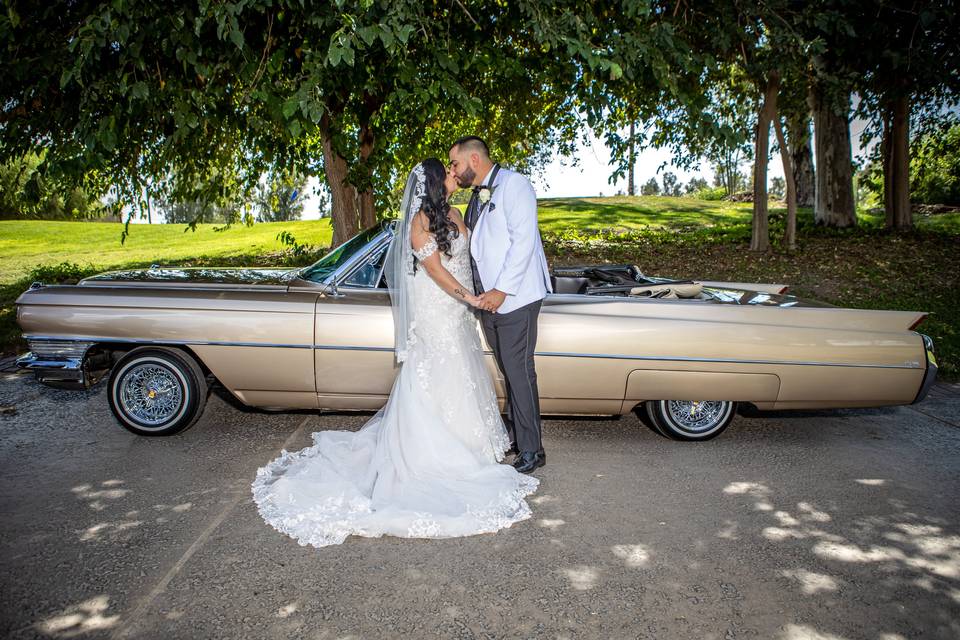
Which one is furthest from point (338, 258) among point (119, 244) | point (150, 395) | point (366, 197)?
point (119, 244)

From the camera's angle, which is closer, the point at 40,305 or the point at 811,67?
the point at 40,305

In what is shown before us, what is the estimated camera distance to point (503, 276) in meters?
3.78

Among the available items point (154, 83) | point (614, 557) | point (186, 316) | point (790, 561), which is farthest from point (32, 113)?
point (790, 561)

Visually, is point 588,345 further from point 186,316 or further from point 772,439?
point 186,316

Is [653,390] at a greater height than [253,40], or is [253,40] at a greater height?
[253,40]

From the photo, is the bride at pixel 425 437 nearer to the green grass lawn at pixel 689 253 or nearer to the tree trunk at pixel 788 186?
the green grass lawn at pixel 689 253

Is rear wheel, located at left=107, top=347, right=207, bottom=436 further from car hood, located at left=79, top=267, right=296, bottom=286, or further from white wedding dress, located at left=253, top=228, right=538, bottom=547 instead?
white wedding dress, located at left=253, top=228, right=538, bottom=547

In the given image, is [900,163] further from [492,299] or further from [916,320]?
[492,299]

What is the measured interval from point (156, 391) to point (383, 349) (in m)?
1.67

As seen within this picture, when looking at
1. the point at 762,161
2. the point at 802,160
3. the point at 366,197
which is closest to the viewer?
the point at 366,197

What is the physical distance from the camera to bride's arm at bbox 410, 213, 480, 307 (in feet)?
12.5

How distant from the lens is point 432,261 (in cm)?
383

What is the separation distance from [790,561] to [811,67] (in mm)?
12053

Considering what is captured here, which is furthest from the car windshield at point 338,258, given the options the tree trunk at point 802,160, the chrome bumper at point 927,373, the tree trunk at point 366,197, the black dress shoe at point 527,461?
the tree trunk at point 802,160
